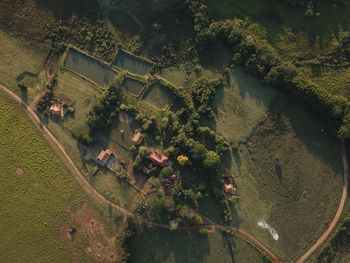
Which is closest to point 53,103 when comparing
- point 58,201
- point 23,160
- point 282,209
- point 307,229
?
point 23,160

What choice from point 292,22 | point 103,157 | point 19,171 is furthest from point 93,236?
point 292,22

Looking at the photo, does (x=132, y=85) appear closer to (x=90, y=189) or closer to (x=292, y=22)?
(x=90, y=189)

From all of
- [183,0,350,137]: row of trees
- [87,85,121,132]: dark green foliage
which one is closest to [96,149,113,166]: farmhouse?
[87,85,121,132]: dark green foliage

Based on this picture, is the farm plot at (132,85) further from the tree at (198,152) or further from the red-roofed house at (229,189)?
the red-roofed house at (229,189)

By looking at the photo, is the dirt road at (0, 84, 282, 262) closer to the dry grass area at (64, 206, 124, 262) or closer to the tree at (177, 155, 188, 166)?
the dry grass area at (64, 206, 124, 262)

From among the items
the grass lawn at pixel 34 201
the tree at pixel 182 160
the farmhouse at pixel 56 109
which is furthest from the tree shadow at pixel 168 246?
the farmhouse at pixel 56 109

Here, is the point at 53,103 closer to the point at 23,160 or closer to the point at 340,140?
the point at 23,160
